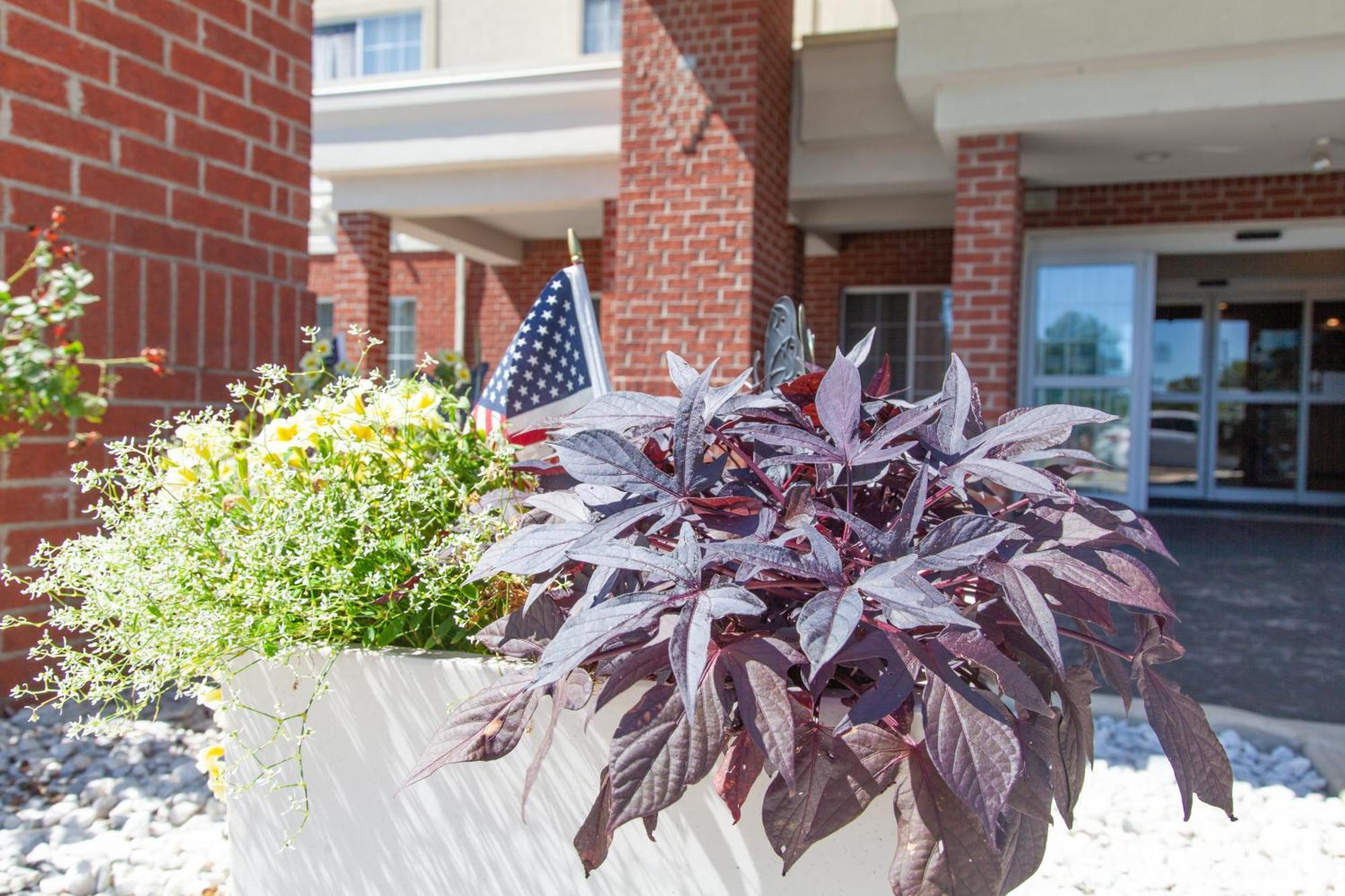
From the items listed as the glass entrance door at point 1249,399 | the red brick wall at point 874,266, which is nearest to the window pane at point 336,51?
the red brick wall at point 874,266

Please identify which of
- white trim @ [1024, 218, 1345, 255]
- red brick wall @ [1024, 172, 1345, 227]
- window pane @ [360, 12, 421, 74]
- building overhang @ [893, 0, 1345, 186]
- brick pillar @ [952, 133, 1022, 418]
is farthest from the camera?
window pane @ [360, 12, 421, 74]

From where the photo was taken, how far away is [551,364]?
1.81m

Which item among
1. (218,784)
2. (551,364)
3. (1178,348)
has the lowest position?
(218,784)

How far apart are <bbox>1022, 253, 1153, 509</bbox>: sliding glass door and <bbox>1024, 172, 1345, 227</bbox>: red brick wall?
308mm

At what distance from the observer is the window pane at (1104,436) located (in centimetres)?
782

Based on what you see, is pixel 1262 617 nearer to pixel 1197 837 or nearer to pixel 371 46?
pixel 1197 837

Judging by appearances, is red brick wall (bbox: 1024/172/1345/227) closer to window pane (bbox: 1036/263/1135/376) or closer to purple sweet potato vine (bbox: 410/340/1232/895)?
window pane (bbox: 1036/263/1135/376)

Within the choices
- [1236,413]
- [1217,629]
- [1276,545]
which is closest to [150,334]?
[1217,629]

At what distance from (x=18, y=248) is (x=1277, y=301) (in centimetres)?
1181

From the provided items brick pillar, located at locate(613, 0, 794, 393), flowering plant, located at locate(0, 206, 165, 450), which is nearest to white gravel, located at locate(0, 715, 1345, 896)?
flowering plant, located at locate(0, 206, 165, 450)

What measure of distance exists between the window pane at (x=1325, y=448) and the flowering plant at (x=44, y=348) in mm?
11687

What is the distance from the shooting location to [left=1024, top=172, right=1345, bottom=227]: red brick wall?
23.3 feet

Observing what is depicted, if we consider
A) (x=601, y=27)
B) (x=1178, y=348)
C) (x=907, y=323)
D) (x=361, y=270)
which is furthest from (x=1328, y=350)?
(x=361, y=270)

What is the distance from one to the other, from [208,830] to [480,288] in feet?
31.8
